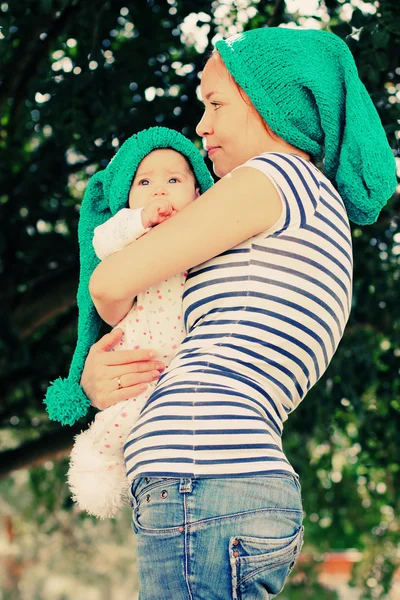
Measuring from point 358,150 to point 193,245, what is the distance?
1.59 ft

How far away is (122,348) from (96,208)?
0.43m

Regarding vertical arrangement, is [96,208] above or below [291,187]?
below

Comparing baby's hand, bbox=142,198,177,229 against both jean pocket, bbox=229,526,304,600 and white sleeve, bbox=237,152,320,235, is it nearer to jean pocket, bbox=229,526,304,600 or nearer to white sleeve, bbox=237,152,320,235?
white sleeve, bbox=237,152,320,235

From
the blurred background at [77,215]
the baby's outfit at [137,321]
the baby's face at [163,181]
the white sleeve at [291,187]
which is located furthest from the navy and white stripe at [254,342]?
the blurred background at [77,215]

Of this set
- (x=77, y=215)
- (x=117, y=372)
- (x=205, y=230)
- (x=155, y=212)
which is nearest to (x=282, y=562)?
A: (x=117, y=372)

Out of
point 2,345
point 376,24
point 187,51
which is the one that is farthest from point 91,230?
point 2,345

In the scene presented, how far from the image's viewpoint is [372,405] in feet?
21.6

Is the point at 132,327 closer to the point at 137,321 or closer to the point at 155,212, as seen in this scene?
the point at 137,321

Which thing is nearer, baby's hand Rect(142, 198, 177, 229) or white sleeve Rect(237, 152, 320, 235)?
white sleeve Rect(237, 152, 320, 235)


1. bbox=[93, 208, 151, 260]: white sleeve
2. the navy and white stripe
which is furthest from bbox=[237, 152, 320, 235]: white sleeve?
bbox=[93, 208, 151, 260]: white sleeve

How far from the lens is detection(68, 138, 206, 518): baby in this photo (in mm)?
1892

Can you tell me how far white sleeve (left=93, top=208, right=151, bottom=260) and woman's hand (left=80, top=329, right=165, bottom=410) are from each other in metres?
0.20

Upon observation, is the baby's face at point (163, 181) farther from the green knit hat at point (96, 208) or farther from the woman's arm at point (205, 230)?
the woman's arm at point (205, 230)

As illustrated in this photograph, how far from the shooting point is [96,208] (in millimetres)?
2258
